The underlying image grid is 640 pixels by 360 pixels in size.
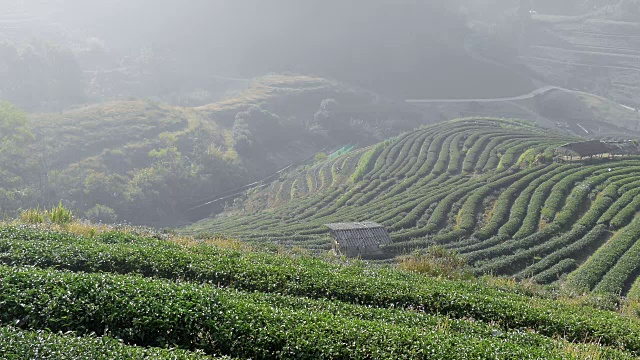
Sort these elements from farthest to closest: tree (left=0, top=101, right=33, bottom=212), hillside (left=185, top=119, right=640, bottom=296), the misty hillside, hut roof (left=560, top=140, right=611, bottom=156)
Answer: tree (left=0, top=101, right=33, bottom=212)
hut roof (left=560, top=140, right=611, bottom=156)
hillside (left=185, top=119, right=640, bottom=296)
the misty hillside

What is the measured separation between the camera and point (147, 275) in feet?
53.8

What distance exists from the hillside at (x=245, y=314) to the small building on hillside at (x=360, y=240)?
17.3 meters

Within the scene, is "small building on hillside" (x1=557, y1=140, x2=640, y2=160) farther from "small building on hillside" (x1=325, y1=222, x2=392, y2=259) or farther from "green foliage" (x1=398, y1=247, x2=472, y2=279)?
"green foliage" (x1=398, y1=247, x2=472, y2=279)

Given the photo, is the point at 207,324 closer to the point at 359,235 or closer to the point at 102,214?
the point at 359,235

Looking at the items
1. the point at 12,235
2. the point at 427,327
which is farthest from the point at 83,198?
the point at 427,327

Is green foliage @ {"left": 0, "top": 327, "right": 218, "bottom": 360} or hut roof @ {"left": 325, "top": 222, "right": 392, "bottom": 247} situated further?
hut roof @ {"left": 325, "top": 222, "right": 392, "bottom": 247}

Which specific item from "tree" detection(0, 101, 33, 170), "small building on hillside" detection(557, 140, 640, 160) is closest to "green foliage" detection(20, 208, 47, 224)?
"tree" detection(0, 101, 33, 170)

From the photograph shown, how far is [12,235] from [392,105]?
123m

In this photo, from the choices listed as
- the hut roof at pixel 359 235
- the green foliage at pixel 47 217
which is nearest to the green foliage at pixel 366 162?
the hut roof at pixel 359 235

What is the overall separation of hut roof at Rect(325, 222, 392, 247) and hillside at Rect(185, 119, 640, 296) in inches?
51.9

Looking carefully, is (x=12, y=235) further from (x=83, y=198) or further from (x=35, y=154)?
(x=35, y=154)

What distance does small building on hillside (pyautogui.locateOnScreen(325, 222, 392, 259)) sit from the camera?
36.0 meters

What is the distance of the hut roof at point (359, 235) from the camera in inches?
1426

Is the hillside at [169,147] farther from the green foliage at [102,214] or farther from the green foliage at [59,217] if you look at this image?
the green foliage at [59,217]
